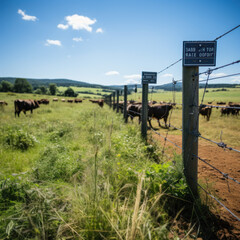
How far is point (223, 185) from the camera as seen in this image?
269cm

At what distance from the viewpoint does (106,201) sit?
163cm

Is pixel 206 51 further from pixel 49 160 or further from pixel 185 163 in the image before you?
pixel 49 160

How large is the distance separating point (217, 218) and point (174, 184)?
58cm

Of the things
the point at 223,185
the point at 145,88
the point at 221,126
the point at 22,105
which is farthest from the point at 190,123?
the point at 22,105

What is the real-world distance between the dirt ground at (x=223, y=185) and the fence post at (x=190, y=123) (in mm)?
218

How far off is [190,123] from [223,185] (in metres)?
1.46

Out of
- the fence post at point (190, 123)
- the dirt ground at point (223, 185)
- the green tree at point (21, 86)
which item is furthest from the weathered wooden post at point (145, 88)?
the green tree at point (21, 86)

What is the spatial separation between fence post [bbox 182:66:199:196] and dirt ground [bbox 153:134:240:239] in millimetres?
218

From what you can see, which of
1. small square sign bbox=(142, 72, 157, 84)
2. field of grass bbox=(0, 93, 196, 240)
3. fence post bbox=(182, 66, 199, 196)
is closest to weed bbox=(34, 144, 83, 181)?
field of grass bbox=(0, 93, 196, 240)

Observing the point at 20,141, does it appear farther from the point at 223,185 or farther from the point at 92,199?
the point at 223,185

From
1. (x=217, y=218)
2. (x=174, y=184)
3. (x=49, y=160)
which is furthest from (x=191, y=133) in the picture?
(x=49, y=160)

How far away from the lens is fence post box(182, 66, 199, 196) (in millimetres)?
2160

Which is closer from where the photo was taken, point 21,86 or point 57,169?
point 57,169

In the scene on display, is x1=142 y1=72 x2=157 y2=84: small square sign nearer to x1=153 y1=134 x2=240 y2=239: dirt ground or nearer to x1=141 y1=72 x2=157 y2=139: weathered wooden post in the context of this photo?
x1=141 y1=72 x2=157 y2=139: weathered wooden post
